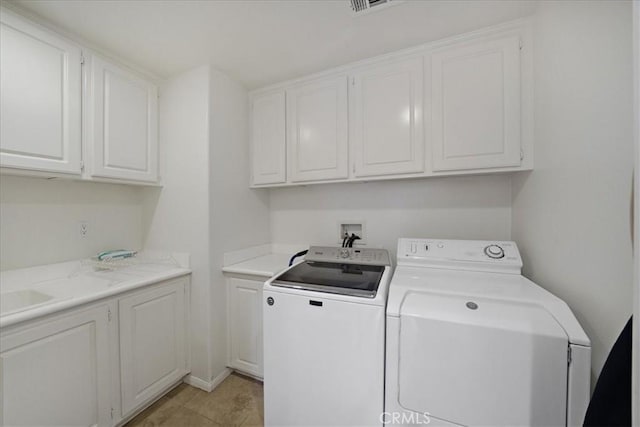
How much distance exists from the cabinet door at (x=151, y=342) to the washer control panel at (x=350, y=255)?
1022 mm

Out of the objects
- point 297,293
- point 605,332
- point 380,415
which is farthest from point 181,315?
point 605,332

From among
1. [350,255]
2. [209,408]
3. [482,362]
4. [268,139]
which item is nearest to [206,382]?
[209,408]

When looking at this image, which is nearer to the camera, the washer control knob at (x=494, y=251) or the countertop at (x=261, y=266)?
the washer control knob at (x=494, y=251)

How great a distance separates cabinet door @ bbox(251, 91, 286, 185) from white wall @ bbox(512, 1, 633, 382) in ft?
5.38

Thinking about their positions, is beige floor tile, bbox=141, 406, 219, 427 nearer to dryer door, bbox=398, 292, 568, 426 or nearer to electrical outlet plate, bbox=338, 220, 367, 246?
dryer door, bbox=398, 292, 568, 426

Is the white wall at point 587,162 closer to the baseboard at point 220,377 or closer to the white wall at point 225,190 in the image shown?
the white wall at point 225,190

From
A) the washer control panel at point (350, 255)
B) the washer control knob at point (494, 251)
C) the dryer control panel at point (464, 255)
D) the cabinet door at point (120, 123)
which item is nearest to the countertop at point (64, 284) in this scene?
the cabinet door at point (120, 123)

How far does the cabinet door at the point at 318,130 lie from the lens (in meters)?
1.77

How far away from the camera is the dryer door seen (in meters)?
0.79

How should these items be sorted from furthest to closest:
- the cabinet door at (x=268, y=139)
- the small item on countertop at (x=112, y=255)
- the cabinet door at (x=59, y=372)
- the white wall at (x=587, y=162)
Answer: the cabinet door at (x=268, y=139) → the small item on countertop at (x=112, y=255) → the cabinet door at (x=59, y=372) → the white wall at (x=587, y=162)

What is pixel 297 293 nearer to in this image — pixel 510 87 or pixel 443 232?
pixel 443 232

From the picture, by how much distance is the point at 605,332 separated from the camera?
2.57ft

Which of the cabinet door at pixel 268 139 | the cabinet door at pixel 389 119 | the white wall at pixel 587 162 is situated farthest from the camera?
the cabinet door at pixel 268 139

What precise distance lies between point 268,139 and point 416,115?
3.90 ft
